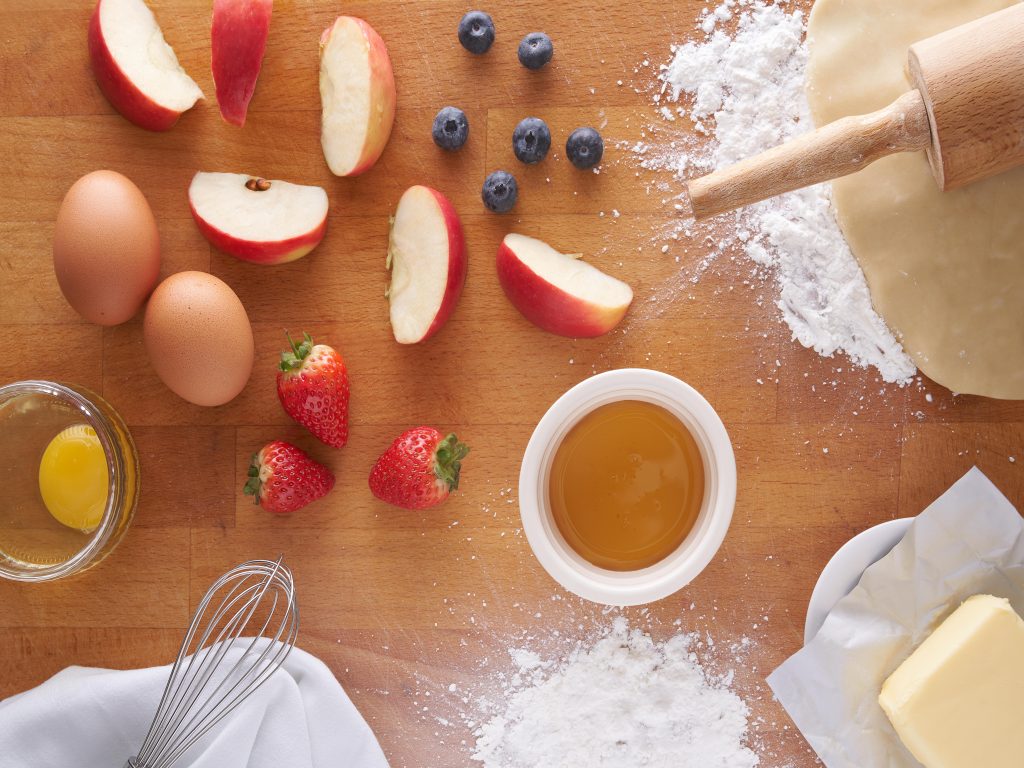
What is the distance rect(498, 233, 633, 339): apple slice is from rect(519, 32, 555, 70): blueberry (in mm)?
203

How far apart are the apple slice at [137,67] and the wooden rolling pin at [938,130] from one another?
63 cm

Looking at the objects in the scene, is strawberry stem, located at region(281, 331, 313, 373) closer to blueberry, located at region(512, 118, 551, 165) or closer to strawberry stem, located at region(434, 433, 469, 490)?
Result: strawberry stem, located at region(434, 433, 469, 490)

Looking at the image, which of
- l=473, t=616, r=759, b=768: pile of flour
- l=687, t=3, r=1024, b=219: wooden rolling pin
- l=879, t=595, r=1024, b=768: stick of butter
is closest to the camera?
l=687, t=3, r=1024, b=219: wooden rolling pin

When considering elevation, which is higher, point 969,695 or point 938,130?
point 938,130

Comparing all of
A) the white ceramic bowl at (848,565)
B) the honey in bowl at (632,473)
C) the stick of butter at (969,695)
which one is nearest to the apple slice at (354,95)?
the honey in bowl at (632,473)

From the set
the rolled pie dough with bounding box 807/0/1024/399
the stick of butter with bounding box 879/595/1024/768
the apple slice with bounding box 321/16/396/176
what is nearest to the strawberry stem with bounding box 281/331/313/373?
the apple slice with bounding box 321/16/396/176

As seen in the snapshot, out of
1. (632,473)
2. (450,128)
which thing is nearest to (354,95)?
(450,128)

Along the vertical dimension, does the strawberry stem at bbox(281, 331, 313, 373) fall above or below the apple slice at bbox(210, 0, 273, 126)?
below

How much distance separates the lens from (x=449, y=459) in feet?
3.21

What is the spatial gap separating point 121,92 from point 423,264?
41 cm

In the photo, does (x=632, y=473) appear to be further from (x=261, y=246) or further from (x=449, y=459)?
(x=261, y=246)

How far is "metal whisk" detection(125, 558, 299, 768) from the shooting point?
0.99 metres

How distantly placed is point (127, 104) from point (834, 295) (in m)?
0.88

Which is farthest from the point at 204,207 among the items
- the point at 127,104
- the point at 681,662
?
the point at 681,662
